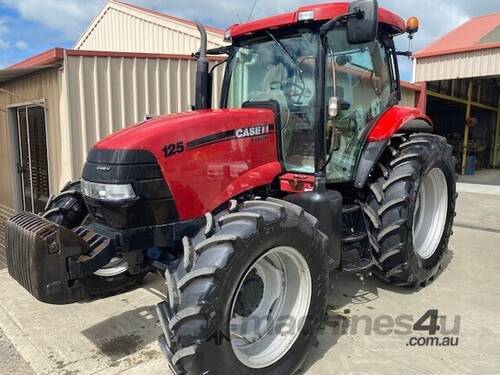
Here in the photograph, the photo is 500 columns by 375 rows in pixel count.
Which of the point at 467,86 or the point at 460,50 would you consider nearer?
the point at 460,50

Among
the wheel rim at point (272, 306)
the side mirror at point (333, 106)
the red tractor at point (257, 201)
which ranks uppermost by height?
the side mirror at point (333, 106)

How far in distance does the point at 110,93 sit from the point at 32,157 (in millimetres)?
2347

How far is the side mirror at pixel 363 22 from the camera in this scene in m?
2.70

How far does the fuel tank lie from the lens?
8.36 ft

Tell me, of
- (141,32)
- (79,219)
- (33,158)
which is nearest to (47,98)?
(33,158)

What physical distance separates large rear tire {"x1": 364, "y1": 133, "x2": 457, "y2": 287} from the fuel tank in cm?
103

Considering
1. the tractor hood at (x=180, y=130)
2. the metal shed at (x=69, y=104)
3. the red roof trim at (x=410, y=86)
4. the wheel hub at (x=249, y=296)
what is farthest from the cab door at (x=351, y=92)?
the red roof trim at (x=410, y=86)

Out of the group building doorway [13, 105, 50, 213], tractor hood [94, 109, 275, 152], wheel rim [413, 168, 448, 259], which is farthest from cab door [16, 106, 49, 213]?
wheel rim [413, 168, 448, 259]

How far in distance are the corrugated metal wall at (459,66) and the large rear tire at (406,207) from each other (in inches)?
273

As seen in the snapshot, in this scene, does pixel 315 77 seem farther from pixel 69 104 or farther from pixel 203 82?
pixel 69 104

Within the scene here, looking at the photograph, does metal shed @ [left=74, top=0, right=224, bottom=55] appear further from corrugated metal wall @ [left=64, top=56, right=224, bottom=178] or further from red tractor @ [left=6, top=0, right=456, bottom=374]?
red tractor @ [left=6, top=0, right=456, bottom=374]

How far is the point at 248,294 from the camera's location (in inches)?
106

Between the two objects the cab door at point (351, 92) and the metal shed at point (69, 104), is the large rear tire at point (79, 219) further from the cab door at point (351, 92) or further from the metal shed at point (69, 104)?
the metal shed at point (69, 104)

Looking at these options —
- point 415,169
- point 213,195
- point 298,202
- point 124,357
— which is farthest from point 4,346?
point 415,169
